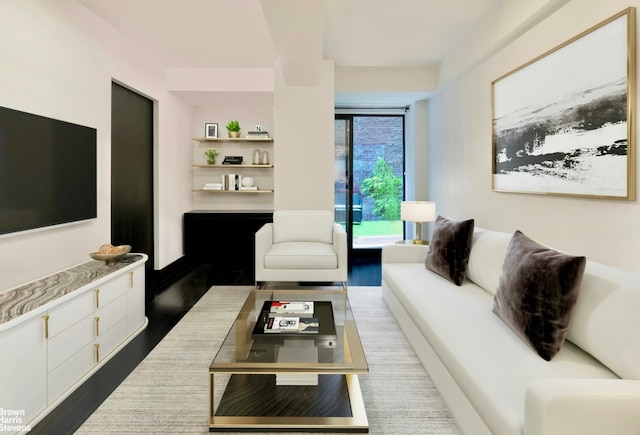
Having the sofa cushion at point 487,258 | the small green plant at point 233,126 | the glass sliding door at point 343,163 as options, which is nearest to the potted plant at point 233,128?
the small green plant at point 233,126

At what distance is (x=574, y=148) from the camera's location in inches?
88.4

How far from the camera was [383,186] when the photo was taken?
19.6 ft

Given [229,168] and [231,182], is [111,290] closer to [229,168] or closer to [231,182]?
[231,182]

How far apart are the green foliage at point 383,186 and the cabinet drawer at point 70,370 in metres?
4.52

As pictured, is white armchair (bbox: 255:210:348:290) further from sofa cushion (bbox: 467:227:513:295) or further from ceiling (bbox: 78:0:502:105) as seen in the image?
ceiling (bbox: 78:0:502:105)

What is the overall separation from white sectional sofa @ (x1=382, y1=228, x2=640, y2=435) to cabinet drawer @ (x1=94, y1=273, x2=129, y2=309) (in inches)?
78.4

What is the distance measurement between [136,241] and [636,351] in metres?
4.38

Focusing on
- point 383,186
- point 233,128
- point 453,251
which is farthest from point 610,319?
point 233,128

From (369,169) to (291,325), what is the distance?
429 centimetres

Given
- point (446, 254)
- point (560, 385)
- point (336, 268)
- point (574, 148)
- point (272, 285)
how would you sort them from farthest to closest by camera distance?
1. point (272, 285)
2. point (336, 268)
3. point (446, 254)
4. point (574, 148)
5. point (560, 385)

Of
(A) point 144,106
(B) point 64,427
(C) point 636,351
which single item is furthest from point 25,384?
(A) point 144,106

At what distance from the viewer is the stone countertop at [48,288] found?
1.74 m

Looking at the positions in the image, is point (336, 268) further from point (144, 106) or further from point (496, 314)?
point (144, 106)

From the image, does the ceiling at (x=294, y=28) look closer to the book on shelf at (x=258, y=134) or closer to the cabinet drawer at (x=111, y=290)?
the book on shelf at (x=258, y=134)
